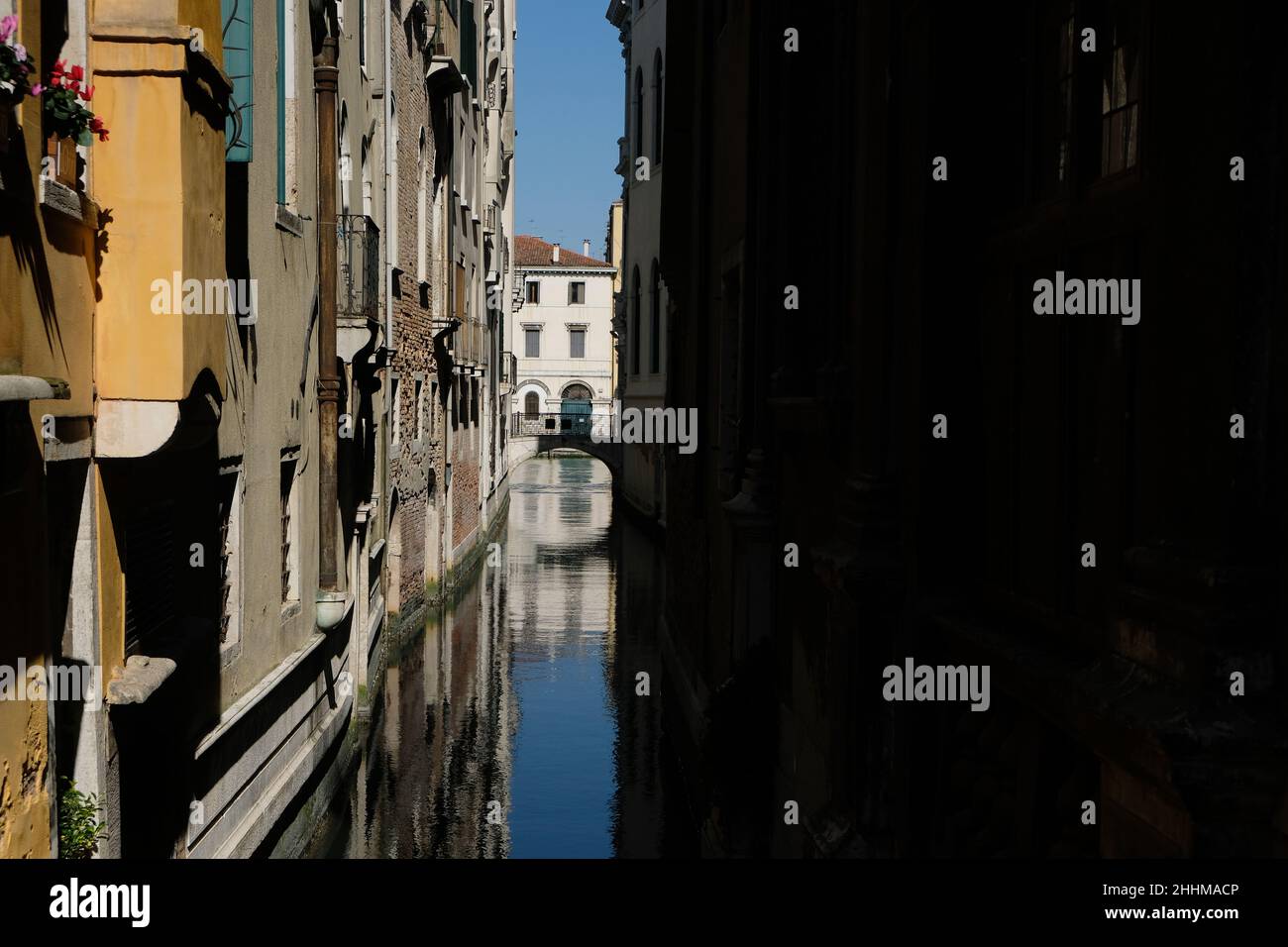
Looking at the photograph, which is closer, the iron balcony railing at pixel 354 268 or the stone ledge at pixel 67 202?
the stone ledge at pixel 67 202

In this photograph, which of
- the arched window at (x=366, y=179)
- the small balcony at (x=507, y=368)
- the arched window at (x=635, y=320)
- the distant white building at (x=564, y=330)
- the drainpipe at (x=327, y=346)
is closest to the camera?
the drainpipe at (x=327, y=346)

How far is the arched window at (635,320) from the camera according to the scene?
34.8 m

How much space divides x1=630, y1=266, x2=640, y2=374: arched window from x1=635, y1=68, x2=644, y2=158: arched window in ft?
9.35

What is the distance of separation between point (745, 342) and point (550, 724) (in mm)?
6710

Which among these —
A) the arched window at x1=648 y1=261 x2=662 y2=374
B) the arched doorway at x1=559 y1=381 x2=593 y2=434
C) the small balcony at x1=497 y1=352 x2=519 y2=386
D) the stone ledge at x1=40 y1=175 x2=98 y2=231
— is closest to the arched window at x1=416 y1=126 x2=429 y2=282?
the arched window at x1=648 y1=261 x2=662 y2=374

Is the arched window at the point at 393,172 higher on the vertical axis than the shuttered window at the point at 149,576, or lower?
higher

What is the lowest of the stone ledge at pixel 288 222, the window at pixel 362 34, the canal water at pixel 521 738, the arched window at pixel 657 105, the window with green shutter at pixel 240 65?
the canal water at pixel 521 738

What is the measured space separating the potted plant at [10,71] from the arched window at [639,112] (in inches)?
1143

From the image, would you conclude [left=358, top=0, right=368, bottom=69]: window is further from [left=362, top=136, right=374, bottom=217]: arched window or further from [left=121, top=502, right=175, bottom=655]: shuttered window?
[left=121, top=502, right=175, bottom=655]: shuttered window

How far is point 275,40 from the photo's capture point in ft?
33.4

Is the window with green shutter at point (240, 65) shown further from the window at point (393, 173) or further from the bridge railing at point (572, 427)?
the bridge railing at point (572, 427)

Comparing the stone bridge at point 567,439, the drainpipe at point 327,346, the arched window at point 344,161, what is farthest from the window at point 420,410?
the stone bridge at point 567,439
